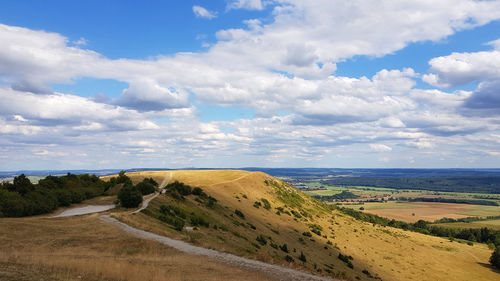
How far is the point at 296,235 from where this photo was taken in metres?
59.3

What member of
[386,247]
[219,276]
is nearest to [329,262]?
[386,247]

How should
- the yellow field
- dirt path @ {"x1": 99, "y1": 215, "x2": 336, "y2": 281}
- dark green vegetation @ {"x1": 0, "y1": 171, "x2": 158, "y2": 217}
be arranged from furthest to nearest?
1. dark green vegetation @ {"x1": 0, "y1": 171, "x2": 158, "y2": 217}
2. dirt path @ {"x1": 99, "y1": 215, "x2": 336, "y2": 281}
3. the yellow field

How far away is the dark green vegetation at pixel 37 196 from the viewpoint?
103 feet

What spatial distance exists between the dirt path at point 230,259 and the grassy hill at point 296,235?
1.36 meters

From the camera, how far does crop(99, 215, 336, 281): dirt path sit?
19.0m

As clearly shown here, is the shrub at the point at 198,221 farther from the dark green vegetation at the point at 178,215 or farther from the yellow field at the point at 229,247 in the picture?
the yellow field at the point at 229,247

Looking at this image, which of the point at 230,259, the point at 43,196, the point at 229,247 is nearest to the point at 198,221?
the point at 229,247

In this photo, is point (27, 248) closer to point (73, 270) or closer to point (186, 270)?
point (73, 270)

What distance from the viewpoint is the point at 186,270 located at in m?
16.4

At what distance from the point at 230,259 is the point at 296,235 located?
1630 inches

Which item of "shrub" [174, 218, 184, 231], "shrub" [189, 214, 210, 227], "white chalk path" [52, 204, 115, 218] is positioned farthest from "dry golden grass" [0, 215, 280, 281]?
"shrub" [189, 214, 210, 227]

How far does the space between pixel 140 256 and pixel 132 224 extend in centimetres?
878

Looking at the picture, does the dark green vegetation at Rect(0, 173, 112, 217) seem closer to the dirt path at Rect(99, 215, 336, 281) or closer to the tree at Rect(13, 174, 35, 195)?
the tree at Rect(13, 174, 35, 195)

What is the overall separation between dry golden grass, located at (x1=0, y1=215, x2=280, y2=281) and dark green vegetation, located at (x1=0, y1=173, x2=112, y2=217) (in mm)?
8164
